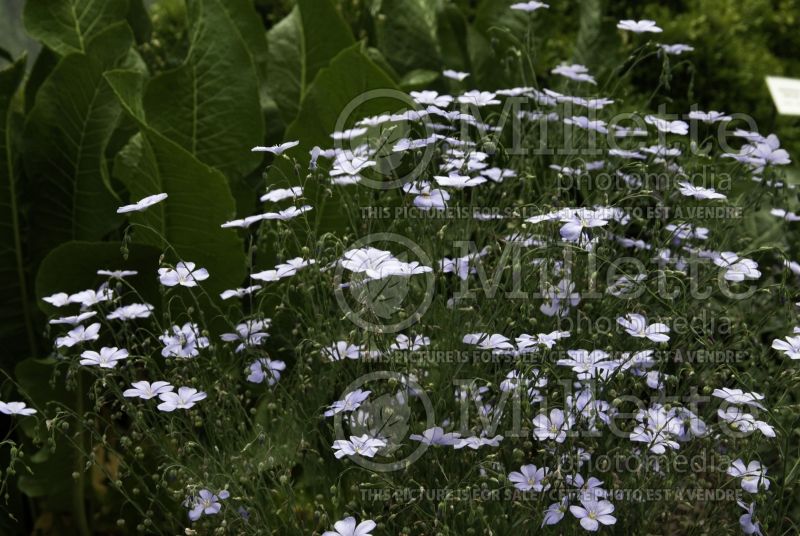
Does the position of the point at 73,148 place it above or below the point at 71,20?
below

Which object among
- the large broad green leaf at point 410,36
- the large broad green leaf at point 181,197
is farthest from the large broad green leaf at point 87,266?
the large broad green leaf at point 410,36

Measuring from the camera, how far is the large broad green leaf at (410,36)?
376 centimetres

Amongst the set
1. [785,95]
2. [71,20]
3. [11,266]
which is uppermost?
[71,20]

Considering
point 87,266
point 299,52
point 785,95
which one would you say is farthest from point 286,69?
point 785,95

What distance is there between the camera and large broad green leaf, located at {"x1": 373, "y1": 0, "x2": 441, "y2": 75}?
12.3 ft

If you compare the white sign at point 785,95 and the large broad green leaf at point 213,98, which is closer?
the large broad green leaf at point 213,98

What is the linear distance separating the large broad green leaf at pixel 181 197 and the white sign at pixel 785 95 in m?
1.94

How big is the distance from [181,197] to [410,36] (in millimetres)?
1435

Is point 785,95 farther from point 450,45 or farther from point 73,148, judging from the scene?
point 73,148

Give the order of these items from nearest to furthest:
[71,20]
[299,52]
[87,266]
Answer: [87,266]
[71,20]
[299,52]

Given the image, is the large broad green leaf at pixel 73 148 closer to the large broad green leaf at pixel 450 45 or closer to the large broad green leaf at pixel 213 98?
the large broad green leaf at pixel 213 98

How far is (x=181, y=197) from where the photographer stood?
2.72 m

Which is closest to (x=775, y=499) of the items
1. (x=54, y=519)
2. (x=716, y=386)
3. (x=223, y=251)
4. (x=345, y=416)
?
(x=716, y=386)

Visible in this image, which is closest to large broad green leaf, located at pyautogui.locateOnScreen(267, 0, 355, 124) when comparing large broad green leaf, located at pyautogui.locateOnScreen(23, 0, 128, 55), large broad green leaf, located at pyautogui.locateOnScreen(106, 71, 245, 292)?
large broad green leaf, located at pyautogui.locateOnScreen(23, 0, 128, 55)
